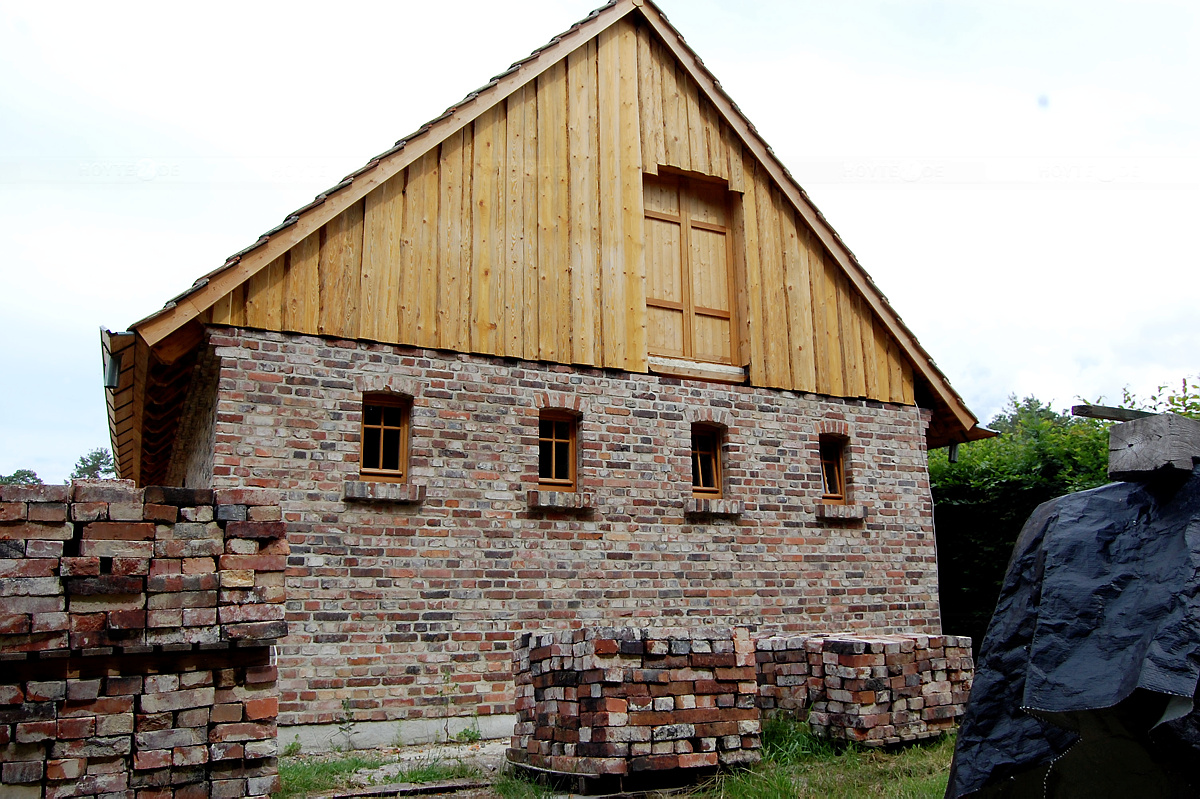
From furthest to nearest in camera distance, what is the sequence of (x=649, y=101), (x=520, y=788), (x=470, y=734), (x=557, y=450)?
(x=649, y=101)
(x=557, y=450)
(x=470, y=734)
(x=520, y=788)

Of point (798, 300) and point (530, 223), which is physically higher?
point (530, 223)

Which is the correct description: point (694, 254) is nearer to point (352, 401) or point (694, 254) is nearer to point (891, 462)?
point (891, 462)

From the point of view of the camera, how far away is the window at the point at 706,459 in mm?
11283

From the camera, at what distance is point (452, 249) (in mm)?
10086

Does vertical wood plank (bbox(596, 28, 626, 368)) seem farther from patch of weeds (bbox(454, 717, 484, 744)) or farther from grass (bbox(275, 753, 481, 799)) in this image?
grass (bbox(275, 753, 481, 799))

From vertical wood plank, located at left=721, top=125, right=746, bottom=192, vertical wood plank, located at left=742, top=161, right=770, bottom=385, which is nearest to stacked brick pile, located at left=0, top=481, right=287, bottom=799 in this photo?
vertical wood plank, located at left=742, top=161, right=770, bottom=385

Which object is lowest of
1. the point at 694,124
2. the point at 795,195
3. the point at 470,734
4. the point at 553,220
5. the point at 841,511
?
the point at 470,734

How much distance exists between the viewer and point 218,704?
488cm

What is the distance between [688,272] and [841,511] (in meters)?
3.62

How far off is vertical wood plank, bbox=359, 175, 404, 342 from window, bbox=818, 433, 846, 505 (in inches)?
231

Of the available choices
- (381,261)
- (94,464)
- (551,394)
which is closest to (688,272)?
(551,394)

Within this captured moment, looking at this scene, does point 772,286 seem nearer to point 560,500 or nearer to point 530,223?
point 530,223

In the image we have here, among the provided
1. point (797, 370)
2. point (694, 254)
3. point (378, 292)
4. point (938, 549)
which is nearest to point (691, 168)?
point (694, 254)

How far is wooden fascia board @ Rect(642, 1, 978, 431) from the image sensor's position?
39.5ft
